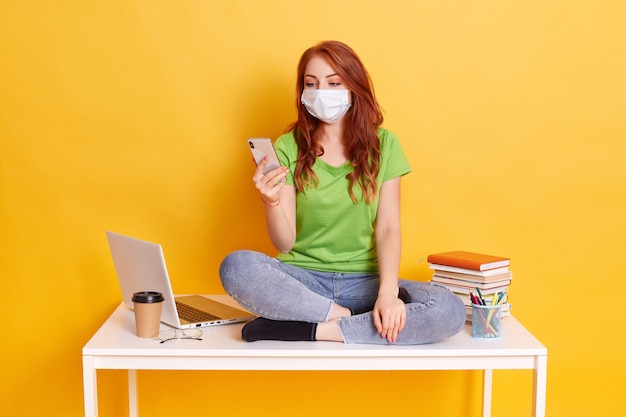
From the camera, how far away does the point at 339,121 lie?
90.0 inches

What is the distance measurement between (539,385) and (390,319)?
0.41 m

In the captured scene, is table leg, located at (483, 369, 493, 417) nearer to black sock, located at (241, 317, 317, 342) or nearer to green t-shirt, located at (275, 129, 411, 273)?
green t-shirt, located at (275, 129, 411, 273)

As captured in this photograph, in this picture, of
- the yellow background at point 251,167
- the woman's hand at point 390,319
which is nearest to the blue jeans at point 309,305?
the woman's hand at point 390,319

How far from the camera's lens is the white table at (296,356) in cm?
191

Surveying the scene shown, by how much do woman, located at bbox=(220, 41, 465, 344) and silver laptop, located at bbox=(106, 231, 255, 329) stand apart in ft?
0.73

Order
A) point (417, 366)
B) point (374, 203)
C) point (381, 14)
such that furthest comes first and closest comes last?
point (381, 14) → point (374, 203) → point (417, 366)

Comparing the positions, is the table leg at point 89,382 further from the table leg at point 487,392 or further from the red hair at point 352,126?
the table leg at point 487,392

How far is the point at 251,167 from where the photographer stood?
99.5 inches

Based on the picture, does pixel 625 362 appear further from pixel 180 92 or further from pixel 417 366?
pixel 180 92

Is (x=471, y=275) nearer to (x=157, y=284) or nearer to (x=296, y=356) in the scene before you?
(x=296, y=356)

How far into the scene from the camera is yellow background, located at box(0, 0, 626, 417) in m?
2.46

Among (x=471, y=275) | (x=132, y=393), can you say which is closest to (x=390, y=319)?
(x=471, y=275)

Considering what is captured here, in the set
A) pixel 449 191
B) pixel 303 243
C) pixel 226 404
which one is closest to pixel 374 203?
pixel 303 243

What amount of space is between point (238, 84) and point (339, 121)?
1.26 ft
